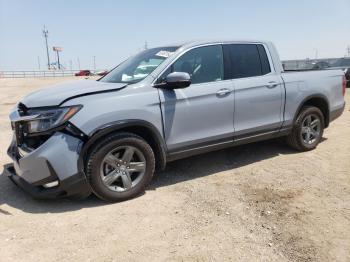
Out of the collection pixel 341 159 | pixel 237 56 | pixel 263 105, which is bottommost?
pixel 341 159

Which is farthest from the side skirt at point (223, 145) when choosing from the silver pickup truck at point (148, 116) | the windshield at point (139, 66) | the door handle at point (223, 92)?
the windshield at point (139, 66)

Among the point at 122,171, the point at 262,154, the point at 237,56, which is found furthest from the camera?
the point at 262,154

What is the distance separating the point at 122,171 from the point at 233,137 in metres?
1.70

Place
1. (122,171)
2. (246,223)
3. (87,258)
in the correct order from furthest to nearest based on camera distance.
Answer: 1. (122,171)
2. (246,223)
3. (87,258)

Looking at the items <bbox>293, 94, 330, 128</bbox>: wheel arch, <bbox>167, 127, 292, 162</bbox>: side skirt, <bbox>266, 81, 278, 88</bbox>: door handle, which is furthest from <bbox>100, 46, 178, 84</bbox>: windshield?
<bbox>293, 94, 330, 128</bbox>: wheel arch

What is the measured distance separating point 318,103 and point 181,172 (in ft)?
9.05

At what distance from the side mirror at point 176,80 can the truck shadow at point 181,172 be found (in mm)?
1305

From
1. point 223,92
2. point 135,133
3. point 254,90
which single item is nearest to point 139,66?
point 135,133

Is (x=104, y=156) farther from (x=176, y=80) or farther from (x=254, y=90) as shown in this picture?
(x=254, y=90)

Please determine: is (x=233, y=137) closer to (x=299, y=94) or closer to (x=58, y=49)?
(x=299, y=94)

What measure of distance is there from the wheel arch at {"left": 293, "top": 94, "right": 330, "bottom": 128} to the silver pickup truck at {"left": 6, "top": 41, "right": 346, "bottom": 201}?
8cm

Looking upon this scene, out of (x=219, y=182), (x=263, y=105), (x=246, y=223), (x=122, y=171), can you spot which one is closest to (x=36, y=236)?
(x=122, y=171)

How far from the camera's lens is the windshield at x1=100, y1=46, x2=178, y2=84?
4.82m

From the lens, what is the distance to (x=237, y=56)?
5387mm
